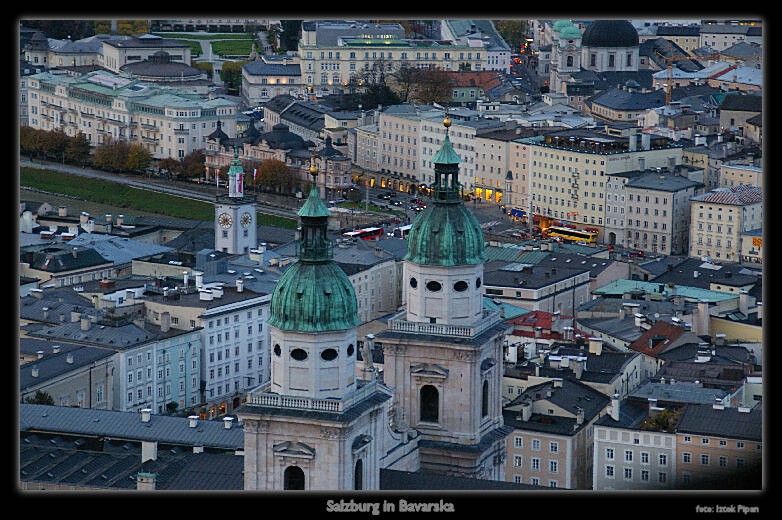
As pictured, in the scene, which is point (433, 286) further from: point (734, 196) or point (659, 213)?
point (659, 213)

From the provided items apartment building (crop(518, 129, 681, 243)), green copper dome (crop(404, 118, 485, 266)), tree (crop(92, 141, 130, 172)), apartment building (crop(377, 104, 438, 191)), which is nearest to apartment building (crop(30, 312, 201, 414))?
green copper dome (crop(404, 118, 485, 266))

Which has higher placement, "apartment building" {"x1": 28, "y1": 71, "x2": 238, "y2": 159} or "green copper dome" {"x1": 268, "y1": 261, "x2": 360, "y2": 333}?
"green copper dome" {"x1": 268, "y1": 261, "x2": 360, "y2": 333}

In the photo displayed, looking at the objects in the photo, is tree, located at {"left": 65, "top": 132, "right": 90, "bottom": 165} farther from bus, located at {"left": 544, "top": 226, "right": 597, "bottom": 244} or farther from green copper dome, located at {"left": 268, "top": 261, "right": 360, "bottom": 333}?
green copper dome, located at {"left": 268, "top": 261, "right": 360, "bottom": 333}

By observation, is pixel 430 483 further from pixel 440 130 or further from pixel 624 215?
pixel 440 130

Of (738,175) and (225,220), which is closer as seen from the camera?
(225,220)

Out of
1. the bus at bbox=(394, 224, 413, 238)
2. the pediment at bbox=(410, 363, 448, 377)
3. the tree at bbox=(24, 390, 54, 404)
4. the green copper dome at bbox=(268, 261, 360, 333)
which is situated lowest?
the bus at bbox=(394, 224, 413, 238)

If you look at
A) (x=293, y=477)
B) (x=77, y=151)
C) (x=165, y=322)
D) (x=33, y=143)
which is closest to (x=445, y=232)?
(x=293, y=477)
